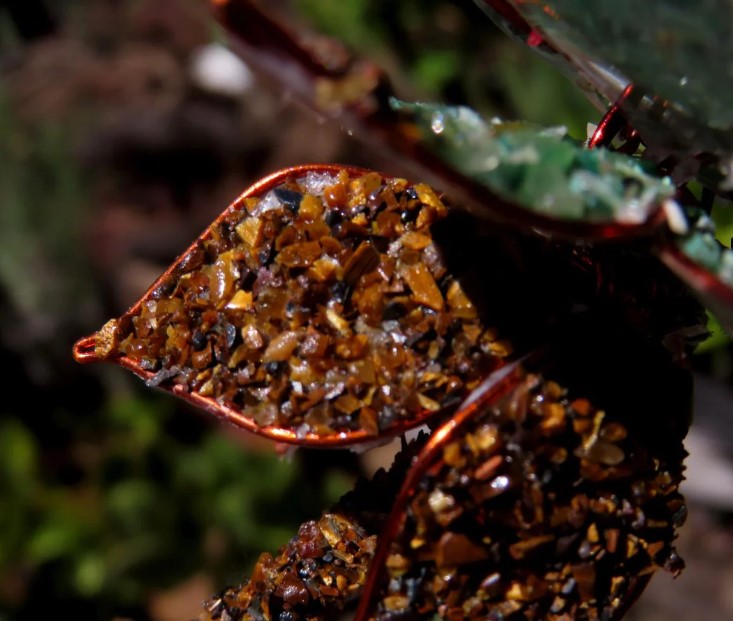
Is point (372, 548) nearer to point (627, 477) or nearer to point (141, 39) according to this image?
point (627, 477)

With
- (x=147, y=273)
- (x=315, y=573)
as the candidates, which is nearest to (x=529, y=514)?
(x=315, y=573)

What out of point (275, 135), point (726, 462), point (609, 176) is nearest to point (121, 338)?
point (609, 176)

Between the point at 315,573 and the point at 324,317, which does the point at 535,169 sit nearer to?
the point at 324,317

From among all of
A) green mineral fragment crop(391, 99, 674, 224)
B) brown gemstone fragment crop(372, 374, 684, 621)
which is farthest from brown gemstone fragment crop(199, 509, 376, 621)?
green mineral fragment crop(391, 99, 674, 224)

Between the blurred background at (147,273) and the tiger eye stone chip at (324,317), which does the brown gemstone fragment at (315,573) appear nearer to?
the tiger eye stone chip at (324,317)

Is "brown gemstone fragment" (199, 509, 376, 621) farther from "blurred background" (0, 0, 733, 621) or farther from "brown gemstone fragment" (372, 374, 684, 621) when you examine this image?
"blurred background" (0, 0, 733, 621)
